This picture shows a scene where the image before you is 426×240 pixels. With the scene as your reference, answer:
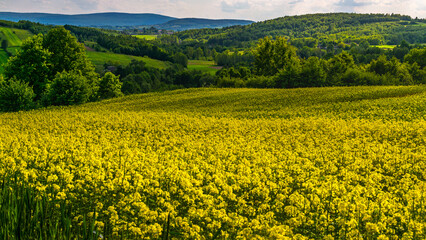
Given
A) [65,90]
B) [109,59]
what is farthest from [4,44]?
[65,90]

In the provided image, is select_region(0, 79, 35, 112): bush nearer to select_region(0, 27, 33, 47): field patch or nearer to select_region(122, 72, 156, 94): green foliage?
select_region(122, 72, 156, 94): green foliage

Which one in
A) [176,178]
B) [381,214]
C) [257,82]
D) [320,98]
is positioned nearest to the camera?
[381,214]

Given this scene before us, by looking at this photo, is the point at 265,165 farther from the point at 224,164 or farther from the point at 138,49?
the point at 138,49

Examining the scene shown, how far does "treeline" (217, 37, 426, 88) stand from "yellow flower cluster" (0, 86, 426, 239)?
43545 millimetres

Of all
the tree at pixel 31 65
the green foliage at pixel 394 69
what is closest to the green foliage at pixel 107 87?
the tree at pixel 31 65

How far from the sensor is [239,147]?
17125 millimetres

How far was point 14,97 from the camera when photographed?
138ft

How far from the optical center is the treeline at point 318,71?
224ft

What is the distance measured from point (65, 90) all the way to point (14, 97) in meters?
6.58

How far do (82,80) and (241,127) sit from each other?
32.4 metres

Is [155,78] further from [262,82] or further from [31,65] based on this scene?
[31,65]

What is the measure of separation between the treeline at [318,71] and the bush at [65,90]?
137ft

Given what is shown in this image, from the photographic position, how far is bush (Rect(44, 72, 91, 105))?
1773 inches

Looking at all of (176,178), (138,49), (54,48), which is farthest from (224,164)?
(138,49)
